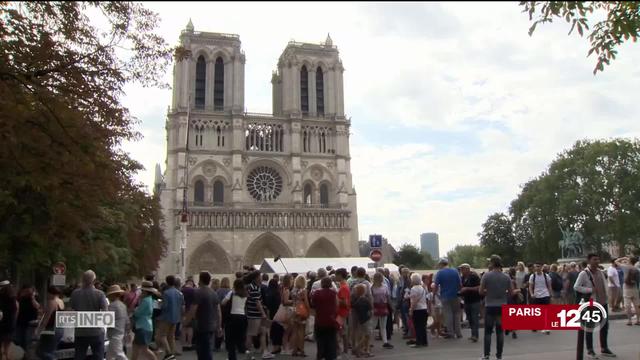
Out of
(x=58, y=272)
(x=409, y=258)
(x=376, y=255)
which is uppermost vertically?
(x=409, y=258)

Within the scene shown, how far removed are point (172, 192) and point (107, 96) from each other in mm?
40612

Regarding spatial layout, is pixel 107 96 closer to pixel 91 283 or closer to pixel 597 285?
pixel 91 283

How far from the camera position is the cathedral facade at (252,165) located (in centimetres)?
4756

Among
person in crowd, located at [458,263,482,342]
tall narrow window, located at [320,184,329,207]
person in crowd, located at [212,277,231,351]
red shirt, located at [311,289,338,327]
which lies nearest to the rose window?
tall narrow window, located at [320,184,329,207]

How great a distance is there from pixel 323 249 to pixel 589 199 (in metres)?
21.9

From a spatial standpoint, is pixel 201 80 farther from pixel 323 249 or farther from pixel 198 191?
pixel 323 249

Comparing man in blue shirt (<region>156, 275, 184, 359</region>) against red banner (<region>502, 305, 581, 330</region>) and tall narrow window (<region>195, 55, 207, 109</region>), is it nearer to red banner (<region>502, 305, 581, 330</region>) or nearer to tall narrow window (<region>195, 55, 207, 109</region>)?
red banner (<region>502, 305, 581, 330</region>)

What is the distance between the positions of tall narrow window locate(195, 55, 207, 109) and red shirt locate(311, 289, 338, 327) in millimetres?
44358

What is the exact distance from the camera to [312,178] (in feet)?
170

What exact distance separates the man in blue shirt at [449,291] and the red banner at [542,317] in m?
2.44

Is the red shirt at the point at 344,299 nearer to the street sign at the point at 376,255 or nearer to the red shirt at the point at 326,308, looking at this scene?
the red shirt at the point at 326,308

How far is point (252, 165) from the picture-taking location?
50.6m

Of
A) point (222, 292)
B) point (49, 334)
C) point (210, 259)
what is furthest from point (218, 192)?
point (49, 334)

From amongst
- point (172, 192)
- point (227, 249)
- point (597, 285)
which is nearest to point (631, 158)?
point (227, 249)
